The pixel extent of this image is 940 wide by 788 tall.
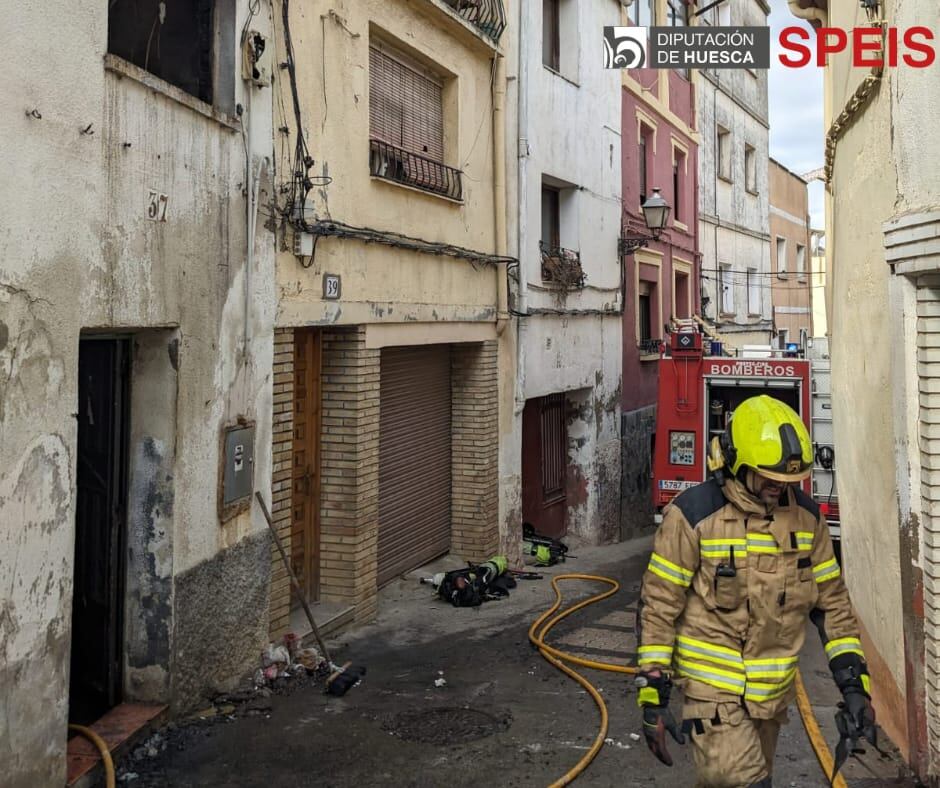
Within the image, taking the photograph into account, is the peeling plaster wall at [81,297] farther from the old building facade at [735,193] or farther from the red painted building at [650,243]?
the old building facade at [735,193]

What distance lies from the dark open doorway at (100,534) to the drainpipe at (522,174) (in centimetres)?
624

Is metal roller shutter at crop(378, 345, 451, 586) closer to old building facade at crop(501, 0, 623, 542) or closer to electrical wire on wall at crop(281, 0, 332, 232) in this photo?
old building facade at crop(501, 0, 623, 542)

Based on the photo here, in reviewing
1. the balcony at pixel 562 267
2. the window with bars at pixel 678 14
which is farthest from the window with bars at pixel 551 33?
the window with bars at pixel 678 14

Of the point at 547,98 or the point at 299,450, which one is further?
the point at 547,98

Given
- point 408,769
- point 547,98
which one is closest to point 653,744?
point 408,769

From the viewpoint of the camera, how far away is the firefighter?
12.1 feet

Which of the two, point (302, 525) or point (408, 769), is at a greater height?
point (302, 525)

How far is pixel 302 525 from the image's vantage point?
7805mm

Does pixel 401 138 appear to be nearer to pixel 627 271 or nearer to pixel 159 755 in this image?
pixel 159 755

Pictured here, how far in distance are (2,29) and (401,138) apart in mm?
5162

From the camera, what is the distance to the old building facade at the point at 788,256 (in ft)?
78.1

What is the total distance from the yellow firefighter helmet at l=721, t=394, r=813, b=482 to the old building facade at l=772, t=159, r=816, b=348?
62.5ft

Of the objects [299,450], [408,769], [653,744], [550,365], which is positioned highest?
[550,365]

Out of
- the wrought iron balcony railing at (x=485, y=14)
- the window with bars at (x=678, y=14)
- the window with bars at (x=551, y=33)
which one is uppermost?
the window with bars at (x=678, y=14)
